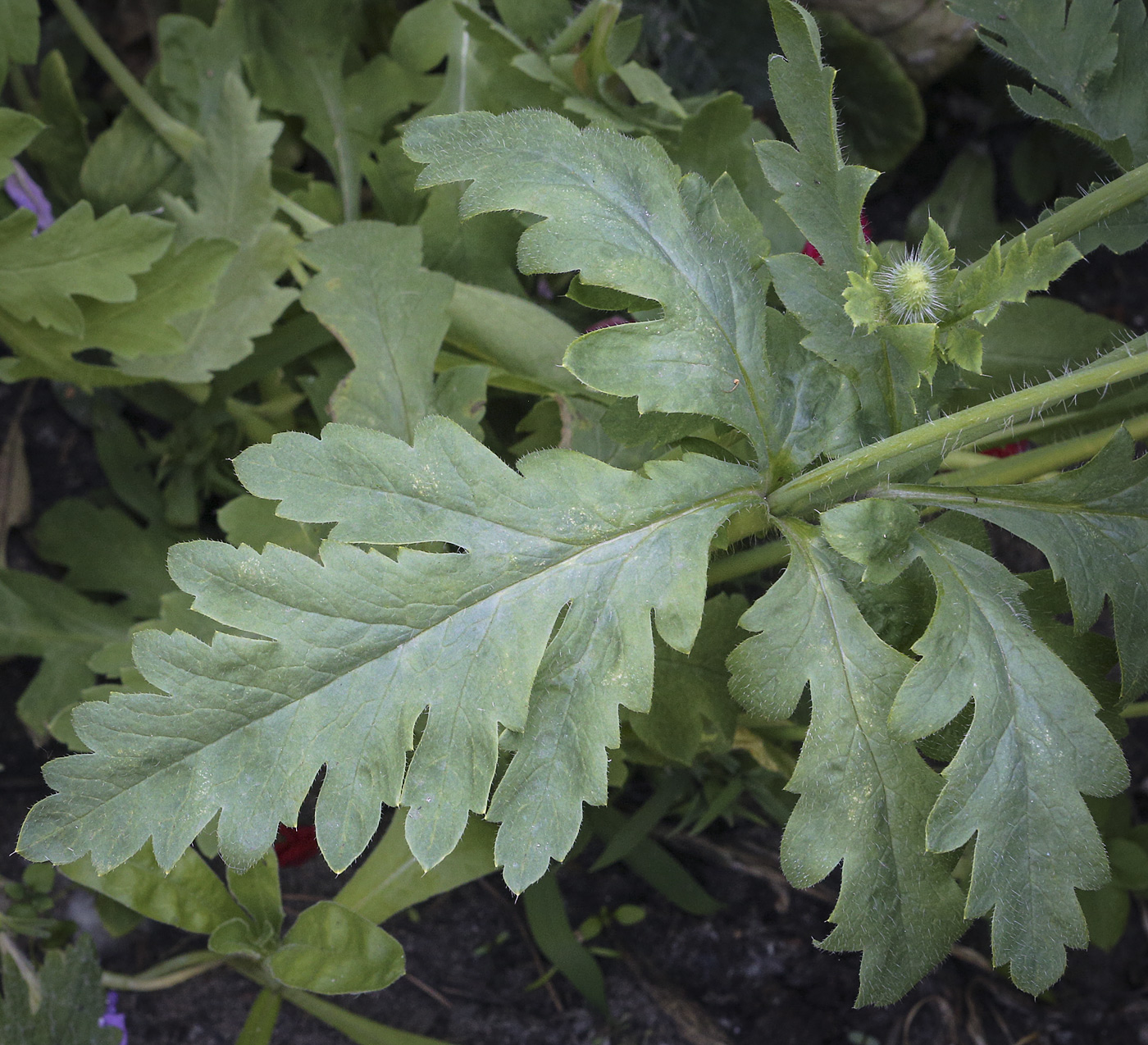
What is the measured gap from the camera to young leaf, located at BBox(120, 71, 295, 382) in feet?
5.14

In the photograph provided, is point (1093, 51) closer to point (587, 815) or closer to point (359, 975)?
point (587, 815)

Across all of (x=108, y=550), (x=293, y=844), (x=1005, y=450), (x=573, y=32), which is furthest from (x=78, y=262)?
(x=1005, y=450)

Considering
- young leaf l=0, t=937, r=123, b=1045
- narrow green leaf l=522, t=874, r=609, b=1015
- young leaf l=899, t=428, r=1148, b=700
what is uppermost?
young leaf l=899, t=428, r=1148, b=700

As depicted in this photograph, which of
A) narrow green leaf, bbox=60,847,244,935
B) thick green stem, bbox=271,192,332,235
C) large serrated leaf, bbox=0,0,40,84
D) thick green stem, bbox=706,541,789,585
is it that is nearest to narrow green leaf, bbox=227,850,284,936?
narrow green leaf, bbox=60,847,244,935

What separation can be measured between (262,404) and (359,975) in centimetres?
98

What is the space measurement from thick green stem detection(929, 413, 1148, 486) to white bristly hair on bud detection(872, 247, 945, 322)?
284 mm

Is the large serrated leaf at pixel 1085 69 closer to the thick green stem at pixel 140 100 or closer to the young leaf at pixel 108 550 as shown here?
the thick green stem at pixel 140 100

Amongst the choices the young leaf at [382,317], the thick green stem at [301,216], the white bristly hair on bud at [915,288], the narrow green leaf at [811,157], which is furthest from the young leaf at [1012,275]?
the thick green stem at [301,216]

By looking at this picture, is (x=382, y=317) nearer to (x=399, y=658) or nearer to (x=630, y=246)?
(x=630, y=246)

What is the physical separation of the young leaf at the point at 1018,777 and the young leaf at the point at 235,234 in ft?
3.78

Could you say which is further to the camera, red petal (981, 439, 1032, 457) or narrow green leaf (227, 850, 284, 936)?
red petal (981, 439, 1032, 457)

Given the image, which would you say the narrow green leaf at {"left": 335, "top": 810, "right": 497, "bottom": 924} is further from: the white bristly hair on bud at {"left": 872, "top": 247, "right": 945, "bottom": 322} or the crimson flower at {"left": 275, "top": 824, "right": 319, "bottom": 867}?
the white bristly hair on bud at {"left": 872, "top": 247, "right": 945, "bottom": 322}

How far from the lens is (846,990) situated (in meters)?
1.74

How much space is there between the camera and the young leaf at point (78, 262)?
4.50ft
